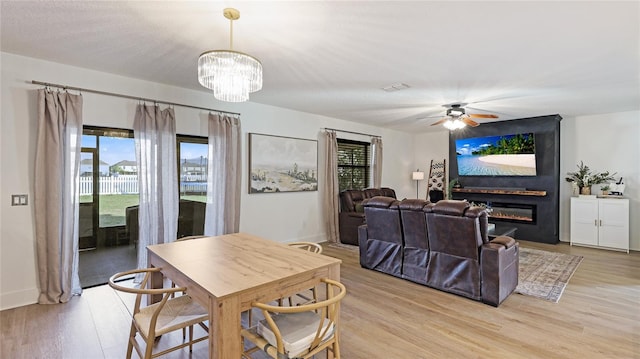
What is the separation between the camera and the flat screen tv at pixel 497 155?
625cm

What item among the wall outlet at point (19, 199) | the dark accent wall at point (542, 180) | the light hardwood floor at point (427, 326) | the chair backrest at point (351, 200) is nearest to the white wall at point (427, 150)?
the dark accent wall at point (542, 180)

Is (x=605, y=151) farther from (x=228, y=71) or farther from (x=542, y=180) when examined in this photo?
(x=228, y=71)

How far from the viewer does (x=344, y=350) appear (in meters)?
2.37

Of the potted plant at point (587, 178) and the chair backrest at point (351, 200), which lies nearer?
the potted plant at point (587, 178)

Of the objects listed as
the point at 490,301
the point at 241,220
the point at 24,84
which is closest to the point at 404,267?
the point at 490,301

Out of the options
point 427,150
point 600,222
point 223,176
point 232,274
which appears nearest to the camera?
point 232,274

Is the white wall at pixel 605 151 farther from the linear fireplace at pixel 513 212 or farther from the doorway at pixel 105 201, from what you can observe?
the doorway at pixel 105 201

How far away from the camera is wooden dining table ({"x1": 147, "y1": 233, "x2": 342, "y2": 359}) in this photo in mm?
1532

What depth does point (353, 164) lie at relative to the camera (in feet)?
22.9

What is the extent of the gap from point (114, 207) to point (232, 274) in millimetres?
2827

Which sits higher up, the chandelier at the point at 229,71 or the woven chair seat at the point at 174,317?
the chandelier at the point at 229,71

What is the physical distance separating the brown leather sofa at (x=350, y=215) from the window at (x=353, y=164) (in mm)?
466

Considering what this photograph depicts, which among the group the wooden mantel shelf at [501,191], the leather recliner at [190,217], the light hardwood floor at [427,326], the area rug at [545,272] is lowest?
the light hardwood floor at [427,326]

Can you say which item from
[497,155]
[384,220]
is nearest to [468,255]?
[384,220]
